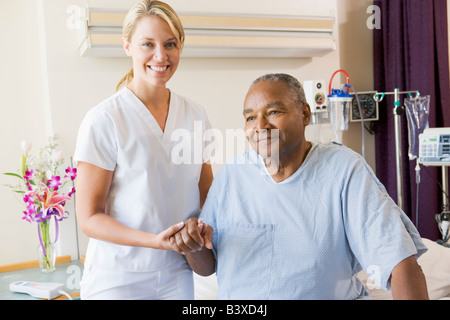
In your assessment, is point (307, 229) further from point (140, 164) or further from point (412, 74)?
point (412, 74)

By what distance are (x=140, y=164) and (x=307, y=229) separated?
302mm

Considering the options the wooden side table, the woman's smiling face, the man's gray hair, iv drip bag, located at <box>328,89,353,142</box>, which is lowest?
the wooden side table

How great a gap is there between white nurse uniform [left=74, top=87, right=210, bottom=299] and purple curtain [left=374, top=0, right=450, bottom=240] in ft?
1.37

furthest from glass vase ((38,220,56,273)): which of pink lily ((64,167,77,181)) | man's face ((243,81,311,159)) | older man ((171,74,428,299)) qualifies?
man's face ((243,81,311,159))

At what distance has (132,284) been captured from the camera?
0.82m

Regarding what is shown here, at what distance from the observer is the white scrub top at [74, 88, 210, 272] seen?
749mm

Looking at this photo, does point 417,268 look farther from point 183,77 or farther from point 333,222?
point 183,77

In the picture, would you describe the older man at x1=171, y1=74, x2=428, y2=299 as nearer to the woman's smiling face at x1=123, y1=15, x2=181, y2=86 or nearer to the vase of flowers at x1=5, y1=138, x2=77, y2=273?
the woman's smiling face at x1=123, y1=15, x2=181, y2=86

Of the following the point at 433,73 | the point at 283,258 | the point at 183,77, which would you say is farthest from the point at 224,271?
the point at 433,73

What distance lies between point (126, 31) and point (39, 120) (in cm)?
67

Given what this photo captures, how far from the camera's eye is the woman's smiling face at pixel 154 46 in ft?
2.21

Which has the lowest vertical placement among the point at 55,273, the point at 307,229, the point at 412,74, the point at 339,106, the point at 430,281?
the point at 430,281

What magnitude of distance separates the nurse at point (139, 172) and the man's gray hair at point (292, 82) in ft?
0.45

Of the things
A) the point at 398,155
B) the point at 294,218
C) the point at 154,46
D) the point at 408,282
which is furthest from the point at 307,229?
the point at 154,46
